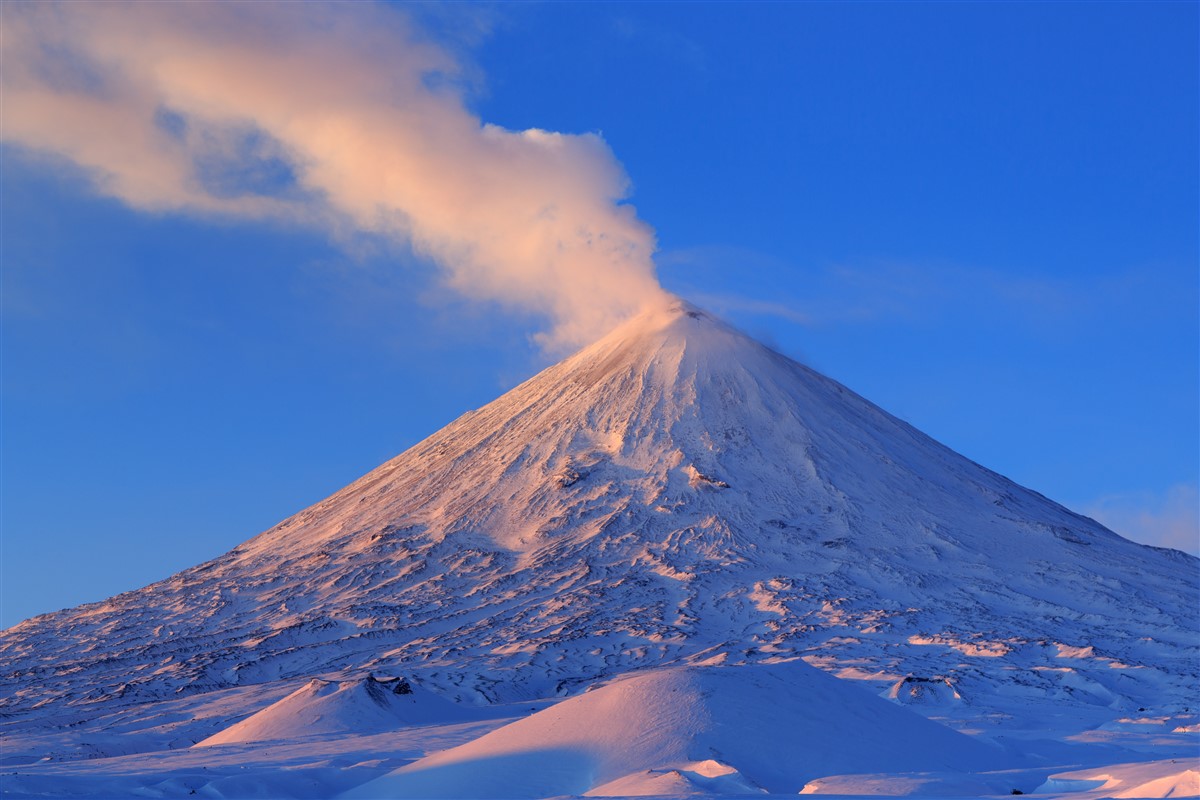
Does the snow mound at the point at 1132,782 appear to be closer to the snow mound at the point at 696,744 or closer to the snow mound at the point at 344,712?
the snow mound at the point at 696,744

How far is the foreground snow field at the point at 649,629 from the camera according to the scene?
3403cm

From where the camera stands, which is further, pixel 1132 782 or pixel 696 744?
pixel 696 744

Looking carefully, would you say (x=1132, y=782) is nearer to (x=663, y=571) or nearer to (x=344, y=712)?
(x=344, y=712)

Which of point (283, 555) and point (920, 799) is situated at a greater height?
point (283, 555)

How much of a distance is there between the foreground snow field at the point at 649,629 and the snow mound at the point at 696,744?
112 mm

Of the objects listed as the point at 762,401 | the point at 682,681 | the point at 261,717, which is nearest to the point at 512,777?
the point at 682,681

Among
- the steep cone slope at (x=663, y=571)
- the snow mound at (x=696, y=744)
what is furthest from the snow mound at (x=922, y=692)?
the snow mound at (x=696, y=744)

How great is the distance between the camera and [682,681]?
119ft

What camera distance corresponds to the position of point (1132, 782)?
27359 millimetres

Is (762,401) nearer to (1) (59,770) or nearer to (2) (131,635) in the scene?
(2) (131,635)

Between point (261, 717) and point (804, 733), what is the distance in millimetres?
25766

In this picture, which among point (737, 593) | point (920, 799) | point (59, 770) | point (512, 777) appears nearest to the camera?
point (920, 799)

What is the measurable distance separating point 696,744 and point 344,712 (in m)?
22.7

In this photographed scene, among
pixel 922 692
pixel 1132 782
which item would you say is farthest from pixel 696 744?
pixel 922 692
